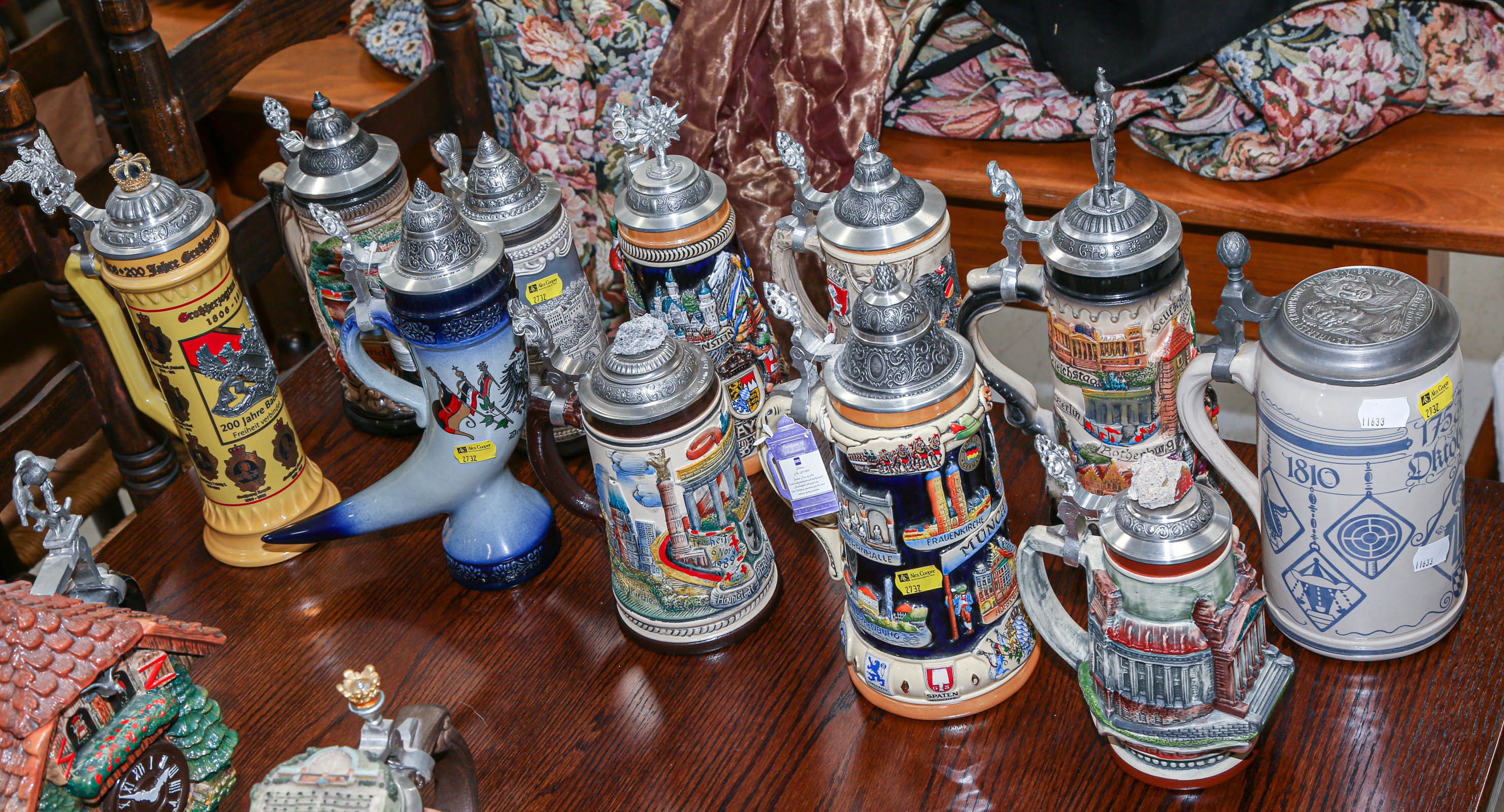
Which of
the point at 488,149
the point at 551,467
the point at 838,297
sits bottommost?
the point at 551,467

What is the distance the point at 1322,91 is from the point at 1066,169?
1.05 feet

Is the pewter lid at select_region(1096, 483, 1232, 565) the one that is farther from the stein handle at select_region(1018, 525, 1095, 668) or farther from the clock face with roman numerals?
the clock face with roman numerals

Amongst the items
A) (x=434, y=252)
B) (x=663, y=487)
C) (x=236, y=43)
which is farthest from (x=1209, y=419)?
(x=236, y=43)

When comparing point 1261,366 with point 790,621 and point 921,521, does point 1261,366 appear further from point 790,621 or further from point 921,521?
point 790,621

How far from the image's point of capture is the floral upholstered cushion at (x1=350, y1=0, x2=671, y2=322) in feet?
5.89

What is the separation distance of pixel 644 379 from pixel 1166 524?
0.43 metres

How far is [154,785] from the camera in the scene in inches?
37.2

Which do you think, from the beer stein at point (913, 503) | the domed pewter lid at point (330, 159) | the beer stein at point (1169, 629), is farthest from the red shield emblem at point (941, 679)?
the domed pewter lid at point (330, 159)

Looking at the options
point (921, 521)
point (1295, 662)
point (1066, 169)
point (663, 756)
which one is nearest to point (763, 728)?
point (663, 756)

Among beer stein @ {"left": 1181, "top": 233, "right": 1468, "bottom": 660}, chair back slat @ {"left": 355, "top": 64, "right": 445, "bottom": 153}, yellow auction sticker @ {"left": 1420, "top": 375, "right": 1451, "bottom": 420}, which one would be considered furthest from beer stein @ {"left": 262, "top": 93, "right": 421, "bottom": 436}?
yellow auction sticker @ {"left": 1420, "top": 375, "right": 1451, "bottom": 420}

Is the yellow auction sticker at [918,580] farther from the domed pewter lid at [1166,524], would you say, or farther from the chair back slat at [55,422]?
the chair back slat at [55,422]

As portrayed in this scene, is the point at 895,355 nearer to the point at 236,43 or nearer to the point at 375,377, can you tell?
Answer: the point at 375,377

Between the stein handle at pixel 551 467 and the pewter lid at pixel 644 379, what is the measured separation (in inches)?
5.3

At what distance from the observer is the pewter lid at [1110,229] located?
1091mm
